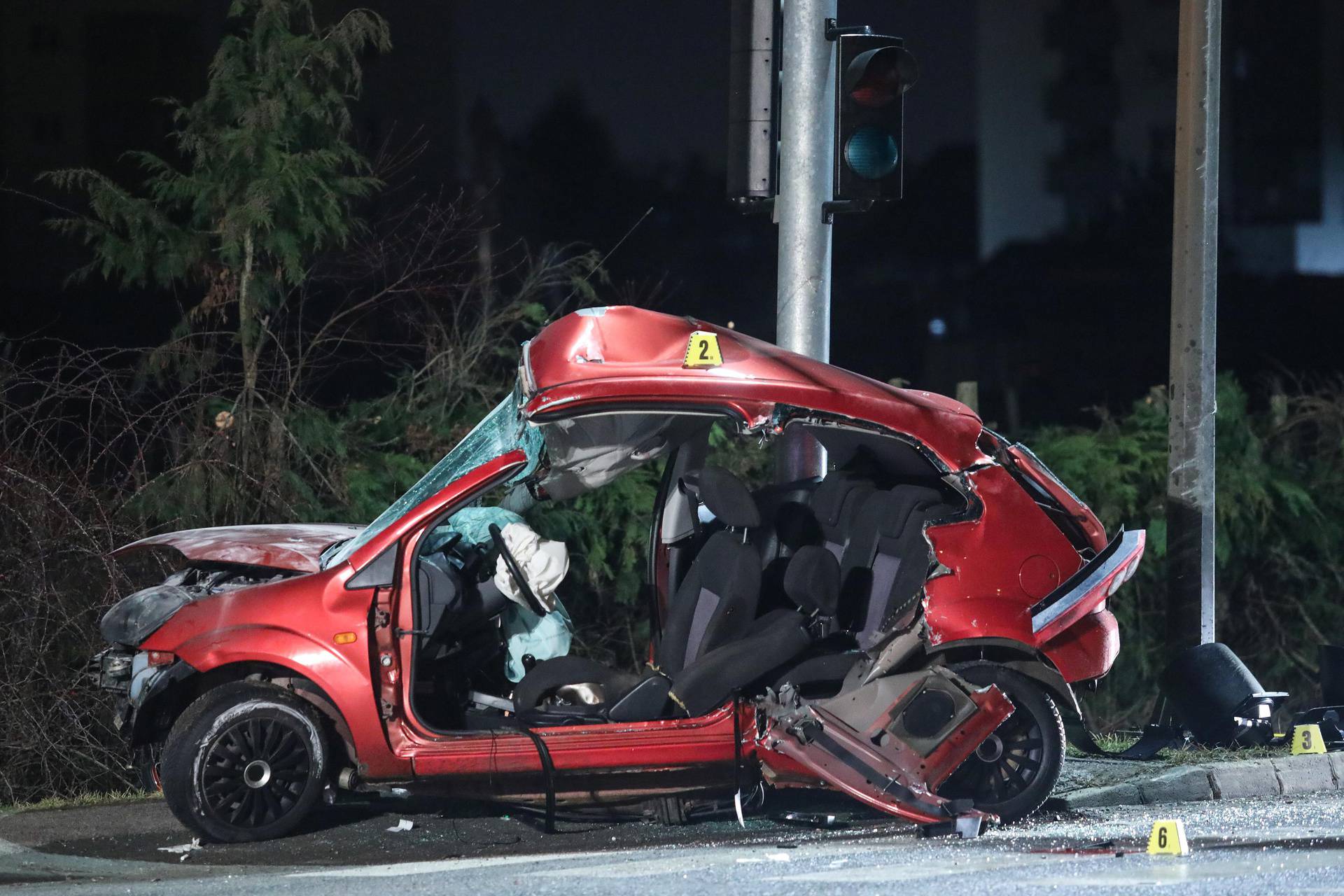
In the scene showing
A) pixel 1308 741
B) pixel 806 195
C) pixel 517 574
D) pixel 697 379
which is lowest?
pixel 1308 741

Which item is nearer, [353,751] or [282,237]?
[353,751]

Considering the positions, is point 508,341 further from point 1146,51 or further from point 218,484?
point 1146,51

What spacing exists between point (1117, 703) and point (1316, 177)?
67.9 m

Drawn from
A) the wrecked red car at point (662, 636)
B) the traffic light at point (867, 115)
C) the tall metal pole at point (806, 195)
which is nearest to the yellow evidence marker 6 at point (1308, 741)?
the wrecked red car at point (662, 636)

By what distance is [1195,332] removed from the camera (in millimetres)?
8812

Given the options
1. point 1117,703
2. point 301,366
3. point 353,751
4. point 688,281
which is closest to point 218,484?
point 301,366

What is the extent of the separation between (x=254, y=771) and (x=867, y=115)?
4350mm

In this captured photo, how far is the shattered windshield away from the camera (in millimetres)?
6820

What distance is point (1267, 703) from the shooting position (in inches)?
320

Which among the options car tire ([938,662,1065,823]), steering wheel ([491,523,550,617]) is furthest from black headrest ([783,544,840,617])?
steering wheel ([491,523,550,617])

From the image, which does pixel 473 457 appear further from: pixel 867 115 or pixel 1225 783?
pixel 1225 783

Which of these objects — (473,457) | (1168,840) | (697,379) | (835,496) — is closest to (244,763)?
(473,457)

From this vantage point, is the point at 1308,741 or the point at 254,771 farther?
the point at 1308,741

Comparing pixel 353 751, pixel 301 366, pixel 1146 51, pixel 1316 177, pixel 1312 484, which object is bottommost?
pixel 353 751
